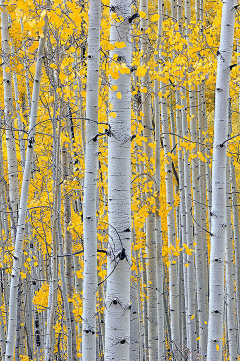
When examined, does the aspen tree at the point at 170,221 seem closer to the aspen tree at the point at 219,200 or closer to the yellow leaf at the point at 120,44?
the aspen tree at the point at 219,200

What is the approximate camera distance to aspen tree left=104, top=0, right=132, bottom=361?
2211mm

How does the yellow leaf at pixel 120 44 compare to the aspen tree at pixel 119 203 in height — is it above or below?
above

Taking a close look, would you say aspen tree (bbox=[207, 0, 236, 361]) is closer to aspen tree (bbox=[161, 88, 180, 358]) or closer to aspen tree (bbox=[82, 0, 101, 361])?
aspen tree (bbox=[82, 0, 101, 361])

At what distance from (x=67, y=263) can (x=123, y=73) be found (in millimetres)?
4029

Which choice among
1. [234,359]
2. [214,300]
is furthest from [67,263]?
[214,300]

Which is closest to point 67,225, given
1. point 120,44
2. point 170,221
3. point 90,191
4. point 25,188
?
point 170,221

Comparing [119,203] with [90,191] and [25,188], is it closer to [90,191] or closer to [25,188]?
[90,191]

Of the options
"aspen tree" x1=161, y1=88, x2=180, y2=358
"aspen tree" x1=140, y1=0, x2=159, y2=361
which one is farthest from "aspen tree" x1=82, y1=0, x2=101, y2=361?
"aspen tree" x1=161, y1=88, x2=180, y2=358

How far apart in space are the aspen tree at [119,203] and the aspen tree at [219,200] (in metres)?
0.87

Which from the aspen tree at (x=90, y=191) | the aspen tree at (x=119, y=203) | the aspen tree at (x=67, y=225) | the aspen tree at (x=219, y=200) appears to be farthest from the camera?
the aspen tree at (x=67, y=225)

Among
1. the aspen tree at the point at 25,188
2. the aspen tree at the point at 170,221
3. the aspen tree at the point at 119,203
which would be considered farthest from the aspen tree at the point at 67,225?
the aspen tree at the point at 119,203

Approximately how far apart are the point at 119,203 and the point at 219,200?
3.14 feet

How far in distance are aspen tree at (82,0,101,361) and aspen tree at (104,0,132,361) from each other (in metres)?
0.30

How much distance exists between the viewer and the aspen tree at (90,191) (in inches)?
102
